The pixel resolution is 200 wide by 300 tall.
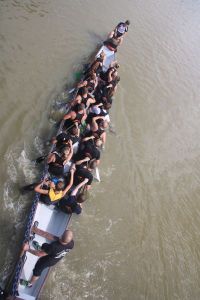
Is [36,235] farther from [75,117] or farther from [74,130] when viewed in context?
[75,117]

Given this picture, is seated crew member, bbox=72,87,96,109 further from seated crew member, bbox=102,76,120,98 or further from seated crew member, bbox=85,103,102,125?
seated crew member, bbox=102,76,120,98

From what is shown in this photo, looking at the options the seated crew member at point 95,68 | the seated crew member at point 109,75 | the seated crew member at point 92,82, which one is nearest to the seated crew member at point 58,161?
the seated crew member at point 92,82

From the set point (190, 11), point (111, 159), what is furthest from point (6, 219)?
point (190, 11)

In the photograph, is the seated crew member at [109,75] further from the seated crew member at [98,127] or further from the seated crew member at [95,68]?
the seated crew member at [98,127]

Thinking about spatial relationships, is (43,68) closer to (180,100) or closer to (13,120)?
(13,120)

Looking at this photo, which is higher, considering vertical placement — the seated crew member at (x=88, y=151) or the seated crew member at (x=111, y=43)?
the seated crew member at (x=111, y=43)

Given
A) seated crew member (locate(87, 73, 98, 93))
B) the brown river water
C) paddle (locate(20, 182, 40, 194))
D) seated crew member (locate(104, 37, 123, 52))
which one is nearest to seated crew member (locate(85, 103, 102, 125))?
seated crew member (locate(87, 73, 98, 93))
